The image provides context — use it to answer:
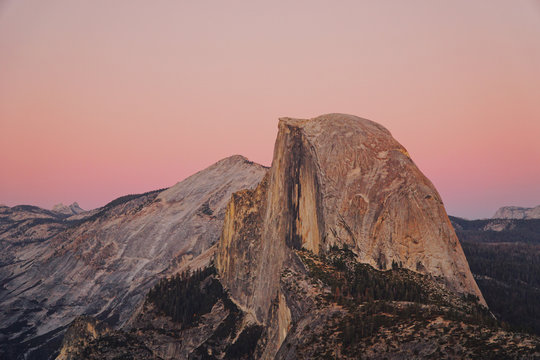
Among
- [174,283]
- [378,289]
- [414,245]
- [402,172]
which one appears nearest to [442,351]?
[378,289]

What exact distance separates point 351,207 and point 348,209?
3.19 ft

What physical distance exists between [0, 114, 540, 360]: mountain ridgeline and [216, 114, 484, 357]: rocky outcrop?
30cm

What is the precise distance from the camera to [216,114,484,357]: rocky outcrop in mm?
95188

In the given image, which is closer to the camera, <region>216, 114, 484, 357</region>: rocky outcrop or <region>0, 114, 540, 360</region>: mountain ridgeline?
<region>0, 114, 540, 360</region>: mountain ridgeline

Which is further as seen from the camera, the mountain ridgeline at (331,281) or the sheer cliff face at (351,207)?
the sheer cliff face at (351,207)

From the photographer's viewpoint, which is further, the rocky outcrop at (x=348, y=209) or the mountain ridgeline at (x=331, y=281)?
the rocky outcrop at (x=348, y=209)

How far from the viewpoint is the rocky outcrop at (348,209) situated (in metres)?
95.2

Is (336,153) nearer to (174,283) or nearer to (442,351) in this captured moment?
(442,351)

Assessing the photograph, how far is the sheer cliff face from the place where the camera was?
95.1 m

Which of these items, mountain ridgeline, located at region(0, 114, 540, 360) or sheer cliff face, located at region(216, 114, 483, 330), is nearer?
mountain ridgeline, located at region(0, 114, 540, 360)

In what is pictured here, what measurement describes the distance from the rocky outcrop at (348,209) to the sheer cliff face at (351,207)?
217mm

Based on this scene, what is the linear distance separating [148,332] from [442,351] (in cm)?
12513

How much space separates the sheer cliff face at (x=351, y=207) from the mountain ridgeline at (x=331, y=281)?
11.8 inches

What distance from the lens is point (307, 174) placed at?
126m
